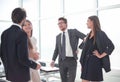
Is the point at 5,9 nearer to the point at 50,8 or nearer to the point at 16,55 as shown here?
the point at 50,8

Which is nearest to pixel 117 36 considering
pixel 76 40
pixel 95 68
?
pixel 76 40

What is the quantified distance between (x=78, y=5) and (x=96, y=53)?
2.57 meters

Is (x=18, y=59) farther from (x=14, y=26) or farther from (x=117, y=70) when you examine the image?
(x=117, y=70)

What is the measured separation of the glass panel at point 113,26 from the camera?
4.25 meters

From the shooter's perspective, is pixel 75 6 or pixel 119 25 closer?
pixel 119 25

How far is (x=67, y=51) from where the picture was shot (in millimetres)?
3695

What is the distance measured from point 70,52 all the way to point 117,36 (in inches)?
45.1

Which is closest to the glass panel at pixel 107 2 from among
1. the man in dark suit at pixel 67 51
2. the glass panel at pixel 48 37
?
the man in dark suit at pixel 67 51

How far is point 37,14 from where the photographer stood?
22.5 ft

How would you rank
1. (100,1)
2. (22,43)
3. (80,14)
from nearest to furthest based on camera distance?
(22,43) → (100,1) → (80,14)

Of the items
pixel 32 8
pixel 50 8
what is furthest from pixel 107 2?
pixel 32 8

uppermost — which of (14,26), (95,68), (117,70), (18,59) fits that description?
(14,26)

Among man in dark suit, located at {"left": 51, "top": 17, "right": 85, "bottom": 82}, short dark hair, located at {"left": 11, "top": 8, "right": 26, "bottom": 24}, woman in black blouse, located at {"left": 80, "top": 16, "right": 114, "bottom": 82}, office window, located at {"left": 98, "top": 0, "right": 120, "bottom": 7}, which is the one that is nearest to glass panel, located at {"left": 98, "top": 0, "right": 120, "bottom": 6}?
office window, located at {"left": 98, "top": 0, "right": 120, "bottom": 7}

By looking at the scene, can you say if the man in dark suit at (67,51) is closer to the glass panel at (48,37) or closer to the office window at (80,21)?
the office window at (80,21)
